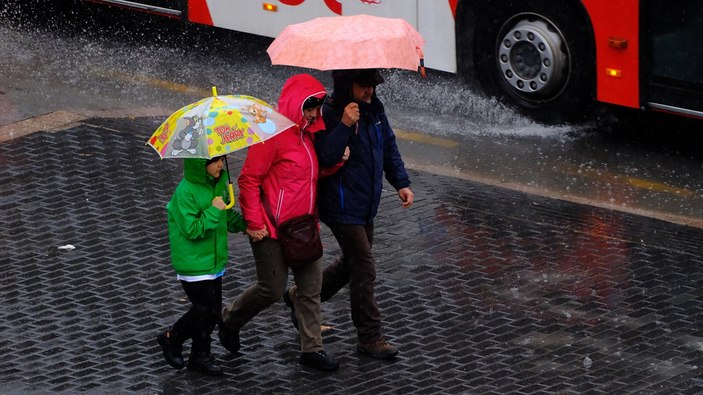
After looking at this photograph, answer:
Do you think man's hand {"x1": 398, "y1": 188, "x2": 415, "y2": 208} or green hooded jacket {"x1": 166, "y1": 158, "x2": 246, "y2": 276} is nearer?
green hooded jacket {"x1": 166, "y1": 158, "x2": 246, "y2": 276}

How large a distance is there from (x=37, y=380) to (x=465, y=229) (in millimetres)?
3160

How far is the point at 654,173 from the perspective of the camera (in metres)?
10.6

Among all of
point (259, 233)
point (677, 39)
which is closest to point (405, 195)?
point (259, 233)

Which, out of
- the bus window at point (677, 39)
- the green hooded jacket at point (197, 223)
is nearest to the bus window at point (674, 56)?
the bus window at point (677, 39)

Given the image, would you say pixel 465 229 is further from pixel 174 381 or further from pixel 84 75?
pixel 84 75

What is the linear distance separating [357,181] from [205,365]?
115 cm

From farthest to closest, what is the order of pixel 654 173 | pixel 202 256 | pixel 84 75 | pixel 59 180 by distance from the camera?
pixel 84 75
pixel 654 173
pixel 59 180
pixel 202 256

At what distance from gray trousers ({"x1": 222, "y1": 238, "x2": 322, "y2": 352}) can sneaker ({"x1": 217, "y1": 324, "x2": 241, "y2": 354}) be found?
2.5 inches

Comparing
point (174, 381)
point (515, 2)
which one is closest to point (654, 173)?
point (515, 2)

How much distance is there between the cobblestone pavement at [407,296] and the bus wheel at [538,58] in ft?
5.56

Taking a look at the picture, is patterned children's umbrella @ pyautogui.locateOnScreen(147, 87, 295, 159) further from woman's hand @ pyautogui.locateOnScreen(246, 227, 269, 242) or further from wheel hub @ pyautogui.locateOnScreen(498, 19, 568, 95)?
wheel hub @ pyautogui.locateOnScreen(498, 19, 568, 95)

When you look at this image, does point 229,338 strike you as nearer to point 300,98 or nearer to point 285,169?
point 285,169

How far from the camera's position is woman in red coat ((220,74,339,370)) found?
672cm

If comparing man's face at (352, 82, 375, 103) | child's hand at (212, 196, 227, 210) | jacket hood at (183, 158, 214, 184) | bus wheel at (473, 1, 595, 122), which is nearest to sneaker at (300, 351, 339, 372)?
child's hand at (212, 196, 227, 210)
